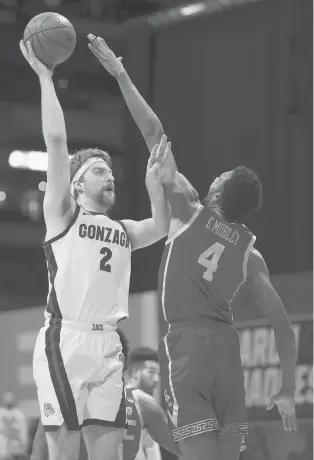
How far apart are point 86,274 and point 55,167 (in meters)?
0.53

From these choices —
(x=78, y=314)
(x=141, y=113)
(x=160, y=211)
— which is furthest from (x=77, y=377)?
(x=141, y=113)

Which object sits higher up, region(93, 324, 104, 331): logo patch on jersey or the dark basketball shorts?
region(93, 324, 104, 331): logo patch on jersey

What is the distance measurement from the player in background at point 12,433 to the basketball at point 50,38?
365 inches

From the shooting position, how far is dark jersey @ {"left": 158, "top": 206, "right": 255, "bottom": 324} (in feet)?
15.8

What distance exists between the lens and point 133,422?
6.14 m

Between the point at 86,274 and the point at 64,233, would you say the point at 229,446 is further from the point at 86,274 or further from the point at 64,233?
the point at 64,233

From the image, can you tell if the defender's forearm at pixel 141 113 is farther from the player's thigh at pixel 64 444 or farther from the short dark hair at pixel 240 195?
the player's thigh at pixel 64 444

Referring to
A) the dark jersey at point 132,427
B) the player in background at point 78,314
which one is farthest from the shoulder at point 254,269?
the dark jersey at point 132,427

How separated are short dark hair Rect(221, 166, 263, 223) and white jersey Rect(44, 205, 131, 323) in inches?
24.3

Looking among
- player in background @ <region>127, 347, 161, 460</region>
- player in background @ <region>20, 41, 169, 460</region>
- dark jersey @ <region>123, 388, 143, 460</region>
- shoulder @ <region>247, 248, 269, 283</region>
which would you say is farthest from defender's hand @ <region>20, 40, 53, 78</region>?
player in background @ <region>127, 347, 161, 460</region>

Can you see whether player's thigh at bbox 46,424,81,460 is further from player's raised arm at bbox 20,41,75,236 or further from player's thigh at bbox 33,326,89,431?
player's raised arm at bbox 20,41,75,236

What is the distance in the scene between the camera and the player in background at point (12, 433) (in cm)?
1361

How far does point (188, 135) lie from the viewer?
1422cm

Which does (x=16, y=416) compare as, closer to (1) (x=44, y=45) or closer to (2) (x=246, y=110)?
(2) (x=246, y=110)
